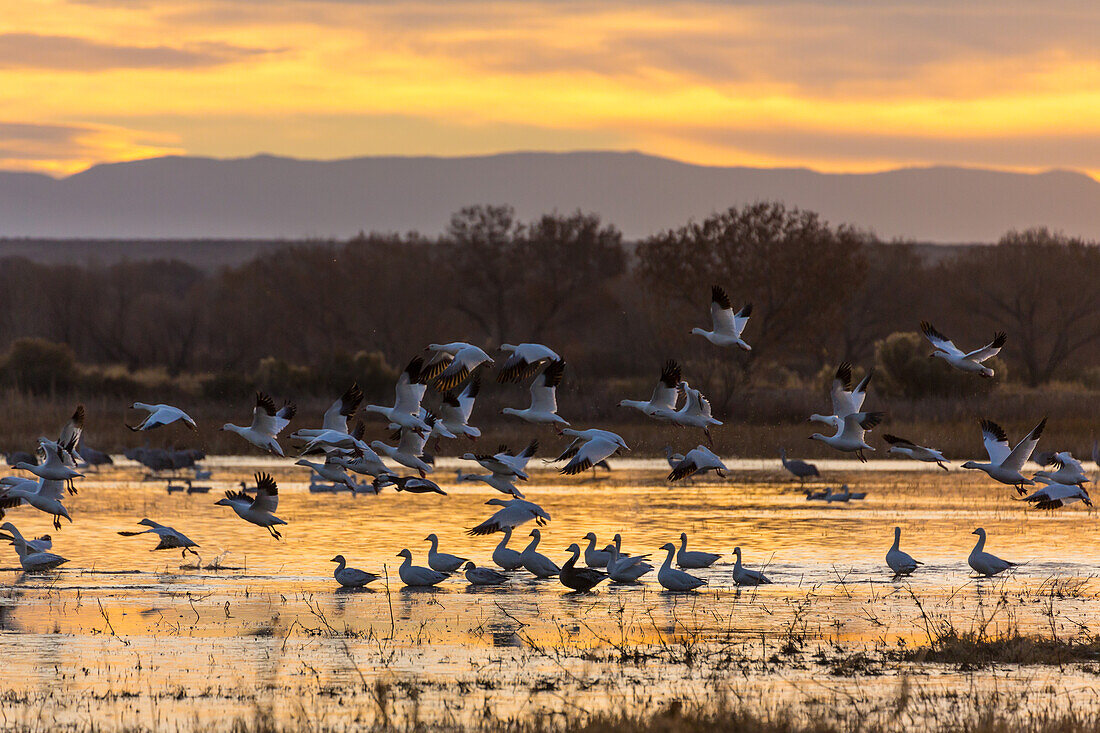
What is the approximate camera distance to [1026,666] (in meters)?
12.8

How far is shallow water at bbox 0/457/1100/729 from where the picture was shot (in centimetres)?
1165

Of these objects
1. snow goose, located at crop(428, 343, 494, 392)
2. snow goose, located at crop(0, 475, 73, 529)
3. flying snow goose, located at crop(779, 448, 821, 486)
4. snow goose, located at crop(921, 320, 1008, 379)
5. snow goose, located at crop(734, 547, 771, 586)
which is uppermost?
snow goose, located at crop(921, 320, 1008, 379)

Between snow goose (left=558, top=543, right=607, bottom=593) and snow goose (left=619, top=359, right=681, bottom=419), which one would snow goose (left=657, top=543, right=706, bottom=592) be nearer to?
snow goose (left=558, top=543, right=607, bottom=593)

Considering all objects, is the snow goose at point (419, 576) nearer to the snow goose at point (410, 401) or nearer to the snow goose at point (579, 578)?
the snow goose at point (579, 578)

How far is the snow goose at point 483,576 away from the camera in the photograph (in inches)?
704

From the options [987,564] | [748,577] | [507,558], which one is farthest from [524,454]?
[987,564]

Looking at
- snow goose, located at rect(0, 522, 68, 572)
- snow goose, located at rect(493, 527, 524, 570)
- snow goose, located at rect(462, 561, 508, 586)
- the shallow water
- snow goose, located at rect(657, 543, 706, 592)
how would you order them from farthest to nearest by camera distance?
snow goose, located at rect(493, 527, 524, 570), snow goose, located at rect(0, 522, 68, 572), snow goose, located at rect(462, 561, 508, 586), snow goose, located at rect(657, 543, 706, 592), the shallow water

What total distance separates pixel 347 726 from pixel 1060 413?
36.2m

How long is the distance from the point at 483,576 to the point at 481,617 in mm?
2331

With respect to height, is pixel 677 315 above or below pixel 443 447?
above

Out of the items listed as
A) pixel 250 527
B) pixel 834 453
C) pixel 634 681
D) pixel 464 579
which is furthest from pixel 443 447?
pixel 634 681

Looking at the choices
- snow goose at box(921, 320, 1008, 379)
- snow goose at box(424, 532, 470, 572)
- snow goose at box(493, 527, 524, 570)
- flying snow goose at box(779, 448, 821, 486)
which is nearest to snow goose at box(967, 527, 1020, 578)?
snow goose at box(921, 320, 1008, 379)

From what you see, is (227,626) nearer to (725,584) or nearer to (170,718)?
(170,718)

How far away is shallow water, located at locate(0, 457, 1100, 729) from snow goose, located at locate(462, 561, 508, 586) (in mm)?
245
